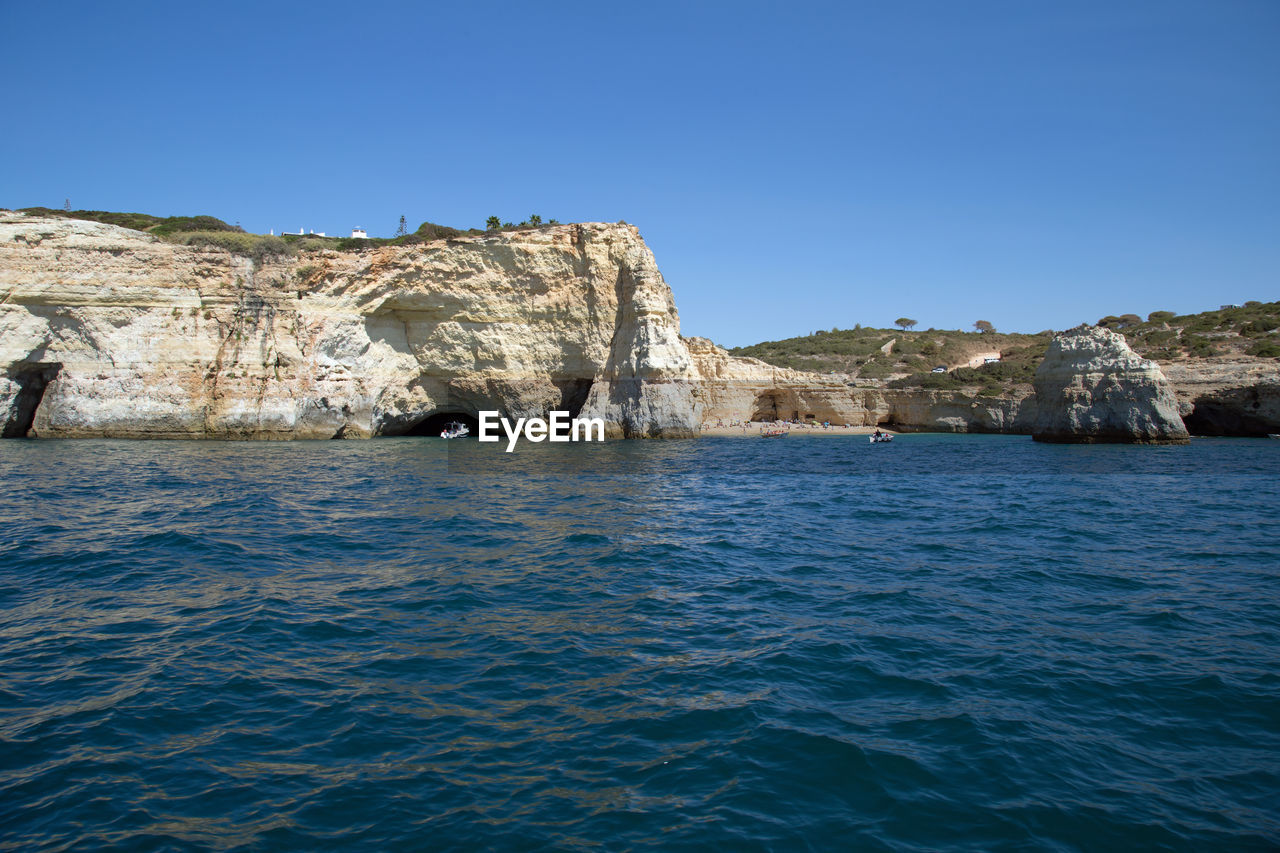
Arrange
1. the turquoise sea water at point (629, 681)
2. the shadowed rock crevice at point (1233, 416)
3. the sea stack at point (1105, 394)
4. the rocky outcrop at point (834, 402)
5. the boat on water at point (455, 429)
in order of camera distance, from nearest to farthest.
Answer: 1. the turquoise sea water at point (629, 681)
2. the sea stack at point (1105, 394)
3. the shadowed rock crevice at point (1233, 416)
4. the boat on water at point (455, 429)
5. the rocky outcrop at point (834, 402)

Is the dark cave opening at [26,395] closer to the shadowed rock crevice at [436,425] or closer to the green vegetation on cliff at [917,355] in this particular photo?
the shadowed rock crevice at [436,425]

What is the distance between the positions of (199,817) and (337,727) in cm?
125

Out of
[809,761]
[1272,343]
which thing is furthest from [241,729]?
[1272,343]

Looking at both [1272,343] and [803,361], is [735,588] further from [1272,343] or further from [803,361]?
[803,361]

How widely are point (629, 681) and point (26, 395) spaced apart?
3872 cm

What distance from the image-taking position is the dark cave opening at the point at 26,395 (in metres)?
31.7

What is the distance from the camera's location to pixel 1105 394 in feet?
118

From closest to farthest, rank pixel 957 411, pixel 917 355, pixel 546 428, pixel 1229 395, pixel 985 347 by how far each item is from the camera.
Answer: pixel 1229 395 → pixel 546 428 → pixel 957 411 → pixel 917 355 → pixel 985 347

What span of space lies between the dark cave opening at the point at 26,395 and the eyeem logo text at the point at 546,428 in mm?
20026

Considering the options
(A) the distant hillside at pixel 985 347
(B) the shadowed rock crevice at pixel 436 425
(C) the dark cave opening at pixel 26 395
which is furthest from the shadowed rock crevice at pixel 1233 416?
(C) the dark cave opening at pixel 26 395

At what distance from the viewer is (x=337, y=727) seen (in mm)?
5734

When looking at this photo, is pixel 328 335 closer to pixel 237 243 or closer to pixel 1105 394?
pixel 237 243

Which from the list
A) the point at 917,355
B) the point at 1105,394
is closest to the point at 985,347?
the point at 917,355

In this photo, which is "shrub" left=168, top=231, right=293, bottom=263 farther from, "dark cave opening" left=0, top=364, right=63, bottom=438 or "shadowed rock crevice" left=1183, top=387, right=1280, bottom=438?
"shadowed rock crevice" left=1183, top=387, right=1280, bottom=438
